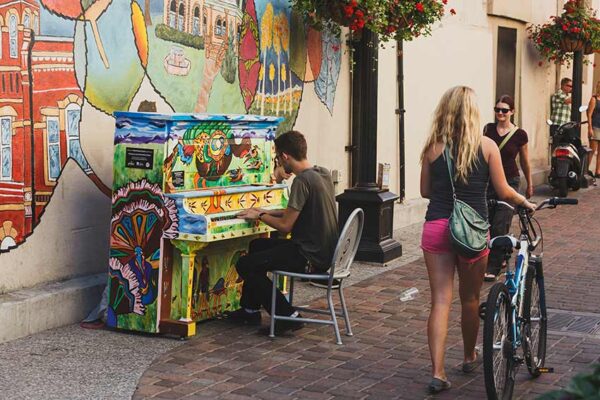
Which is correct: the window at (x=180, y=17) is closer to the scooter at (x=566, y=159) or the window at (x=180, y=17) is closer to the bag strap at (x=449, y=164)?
the bag strap at (x=449, y=164)

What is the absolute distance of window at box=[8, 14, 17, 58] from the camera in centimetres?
698

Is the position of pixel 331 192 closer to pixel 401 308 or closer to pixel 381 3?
pixel 401 308

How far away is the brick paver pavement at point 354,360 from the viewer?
599cm

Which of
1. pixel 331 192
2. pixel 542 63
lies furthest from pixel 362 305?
pixel 542 63

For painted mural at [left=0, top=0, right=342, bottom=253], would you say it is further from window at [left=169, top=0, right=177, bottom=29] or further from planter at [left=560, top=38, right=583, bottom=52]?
planter at [left=560, top=38, right=583, bottom=52]

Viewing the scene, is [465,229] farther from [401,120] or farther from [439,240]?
[401,120]

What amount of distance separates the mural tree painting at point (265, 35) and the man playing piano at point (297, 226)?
286cm

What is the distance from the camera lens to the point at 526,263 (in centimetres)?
598

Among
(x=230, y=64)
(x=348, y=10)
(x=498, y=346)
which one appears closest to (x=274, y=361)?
(x=498, y=346)

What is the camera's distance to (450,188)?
596cm

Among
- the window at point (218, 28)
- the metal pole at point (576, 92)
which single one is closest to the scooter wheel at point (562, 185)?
the metal pole at point (576, 92)

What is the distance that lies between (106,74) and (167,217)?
1.48m

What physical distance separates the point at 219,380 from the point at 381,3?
4949 mm

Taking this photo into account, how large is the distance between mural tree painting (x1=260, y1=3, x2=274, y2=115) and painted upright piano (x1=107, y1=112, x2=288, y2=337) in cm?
261
